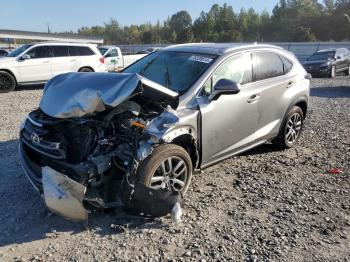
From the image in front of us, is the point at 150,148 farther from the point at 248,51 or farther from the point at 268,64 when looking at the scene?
the point at 268,64

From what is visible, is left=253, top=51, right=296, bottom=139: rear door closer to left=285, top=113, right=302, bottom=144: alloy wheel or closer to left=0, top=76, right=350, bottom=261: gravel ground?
left=285, top=113, right=302, bottom=144: alloy wheel

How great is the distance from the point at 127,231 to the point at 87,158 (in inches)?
34.1

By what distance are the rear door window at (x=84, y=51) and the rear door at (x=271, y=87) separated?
1080 centimetres

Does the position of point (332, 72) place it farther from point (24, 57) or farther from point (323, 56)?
point (24, 57)

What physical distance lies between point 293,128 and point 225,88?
261cm

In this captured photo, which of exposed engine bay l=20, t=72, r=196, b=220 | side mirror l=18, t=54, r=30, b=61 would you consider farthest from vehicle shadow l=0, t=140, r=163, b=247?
side mirror l=18, t=54, r=30, b=61

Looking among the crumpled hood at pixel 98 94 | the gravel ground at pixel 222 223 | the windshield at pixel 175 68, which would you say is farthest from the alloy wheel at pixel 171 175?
the windshield at pixel 175 68

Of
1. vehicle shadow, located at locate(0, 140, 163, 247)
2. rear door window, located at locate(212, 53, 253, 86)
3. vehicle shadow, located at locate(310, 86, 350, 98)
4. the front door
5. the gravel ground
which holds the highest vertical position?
rear door window, located at locate(212, 53, 253, 86)

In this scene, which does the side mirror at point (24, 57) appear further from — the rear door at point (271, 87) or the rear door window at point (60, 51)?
the rear door at point (271, 87)

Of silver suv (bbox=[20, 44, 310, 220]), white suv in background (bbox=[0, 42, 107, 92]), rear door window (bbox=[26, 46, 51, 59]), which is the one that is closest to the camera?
silver suv (bbox=[20, 44, 310, 220])

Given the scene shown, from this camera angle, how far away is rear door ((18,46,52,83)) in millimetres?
13992

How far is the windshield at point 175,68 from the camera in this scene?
4.88 meters

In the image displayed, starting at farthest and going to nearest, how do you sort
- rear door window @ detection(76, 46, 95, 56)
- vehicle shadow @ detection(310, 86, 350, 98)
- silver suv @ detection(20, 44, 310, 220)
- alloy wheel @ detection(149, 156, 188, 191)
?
rear door window @ detection(76, 46, 95, 56) → vehicle shadow @ detection(310, 86, 350, 98) → alloy wheel @ detection(149, 156, 188, 191) → silver suv @ detection(20, 44, 310, 220)

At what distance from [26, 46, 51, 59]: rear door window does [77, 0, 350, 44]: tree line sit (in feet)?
219
